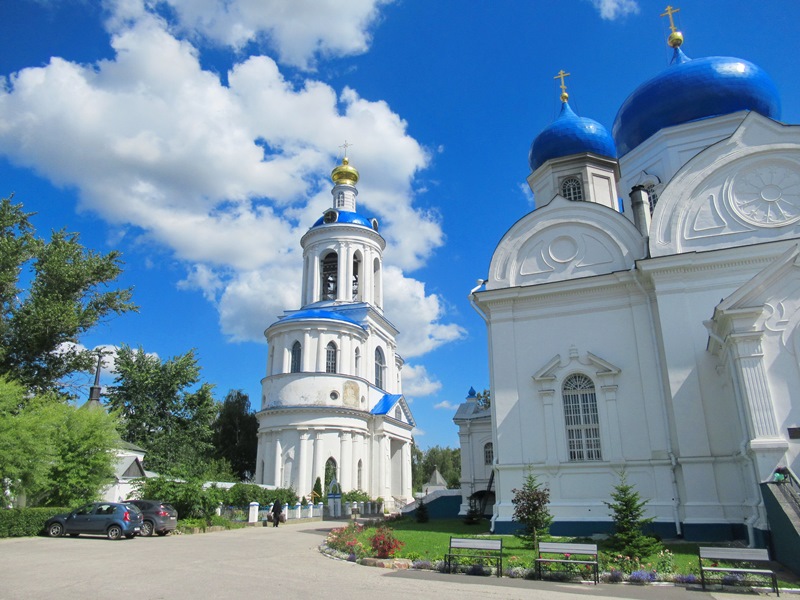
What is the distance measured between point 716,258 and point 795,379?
4.53 meters

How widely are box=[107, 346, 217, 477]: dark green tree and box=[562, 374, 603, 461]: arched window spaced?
80.3 ft

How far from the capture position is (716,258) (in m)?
15.8

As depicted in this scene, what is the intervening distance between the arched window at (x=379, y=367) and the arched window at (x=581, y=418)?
2382cm

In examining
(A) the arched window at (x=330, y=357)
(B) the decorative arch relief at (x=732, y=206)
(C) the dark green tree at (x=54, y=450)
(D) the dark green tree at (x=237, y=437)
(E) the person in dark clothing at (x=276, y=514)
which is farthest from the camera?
(D) the dark green tree at (x=237, y=437)

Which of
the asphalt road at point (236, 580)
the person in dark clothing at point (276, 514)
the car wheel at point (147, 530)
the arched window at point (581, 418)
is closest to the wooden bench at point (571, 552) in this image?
the asphalt road at point (236, 580)

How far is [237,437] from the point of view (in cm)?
4662

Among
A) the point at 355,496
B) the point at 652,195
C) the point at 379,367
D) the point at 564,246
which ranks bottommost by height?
the point at 355,496

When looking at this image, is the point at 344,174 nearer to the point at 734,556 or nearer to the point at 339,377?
the point at 339,377

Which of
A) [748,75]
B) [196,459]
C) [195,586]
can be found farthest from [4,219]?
[748,75]

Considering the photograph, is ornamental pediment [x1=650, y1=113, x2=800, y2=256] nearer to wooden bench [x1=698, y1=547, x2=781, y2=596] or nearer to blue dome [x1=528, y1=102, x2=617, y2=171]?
blue dome [x1=528, y1=102, x2=617, y2=171]

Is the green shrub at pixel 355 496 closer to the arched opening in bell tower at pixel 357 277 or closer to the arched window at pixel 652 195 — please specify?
the arched opening in bell tower at pixel 357 277

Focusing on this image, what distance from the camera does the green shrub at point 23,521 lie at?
654 inches

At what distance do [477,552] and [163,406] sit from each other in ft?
97.3

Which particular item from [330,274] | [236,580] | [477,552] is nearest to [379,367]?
[330,274]
